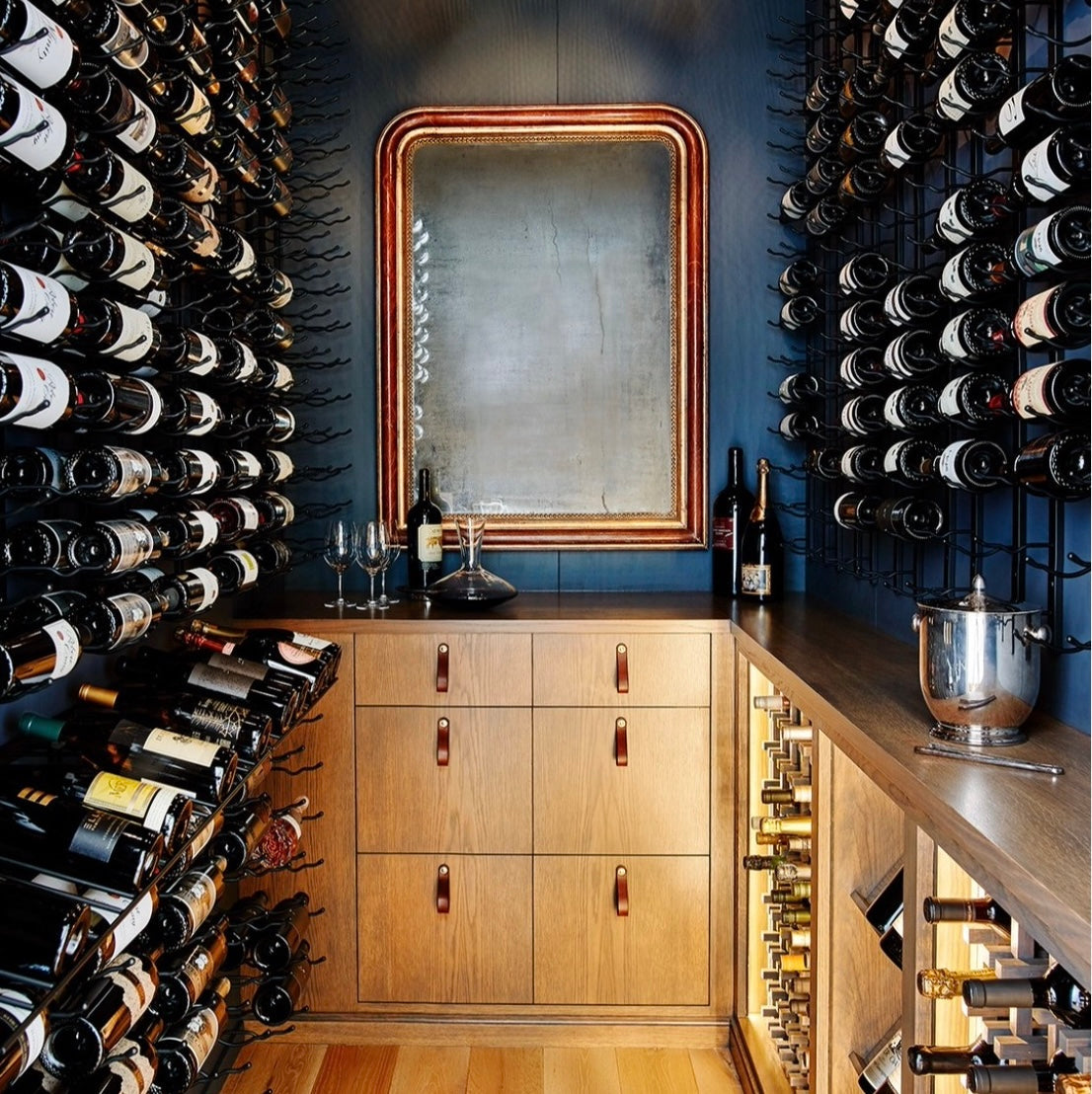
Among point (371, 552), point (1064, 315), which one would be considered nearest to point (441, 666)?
point (371, 552)

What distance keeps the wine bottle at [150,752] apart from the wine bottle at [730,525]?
171 cm

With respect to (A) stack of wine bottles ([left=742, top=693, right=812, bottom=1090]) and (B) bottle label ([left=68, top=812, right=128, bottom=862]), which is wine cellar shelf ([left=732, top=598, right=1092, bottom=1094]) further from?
(B) bottle label ([left=68, top=812, right=128, bottom=862])

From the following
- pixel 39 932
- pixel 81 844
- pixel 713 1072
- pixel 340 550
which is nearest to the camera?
pixel 39 932

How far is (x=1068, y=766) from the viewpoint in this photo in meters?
1.42

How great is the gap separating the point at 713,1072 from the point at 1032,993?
5.49 ft

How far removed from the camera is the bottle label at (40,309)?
4.69 feet

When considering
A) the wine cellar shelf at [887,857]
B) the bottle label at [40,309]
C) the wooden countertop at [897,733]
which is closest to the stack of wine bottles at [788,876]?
the wine cellar shelf at [887,857]

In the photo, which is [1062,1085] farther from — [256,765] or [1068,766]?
[256,765]

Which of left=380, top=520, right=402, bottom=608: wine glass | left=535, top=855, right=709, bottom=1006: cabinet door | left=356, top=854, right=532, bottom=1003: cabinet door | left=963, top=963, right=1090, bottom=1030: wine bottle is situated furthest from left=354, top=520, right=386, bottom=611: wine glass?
left=963, top=963, right=1090, bottom=1030: wine bottle

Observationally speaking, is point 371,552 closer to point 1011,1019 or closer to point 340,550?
point 340,550

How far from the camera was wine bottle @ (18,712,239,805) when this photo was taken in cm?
163

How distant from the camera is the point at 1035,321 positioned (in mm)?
1525

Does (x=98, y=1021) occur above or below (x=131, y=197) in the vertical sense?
below

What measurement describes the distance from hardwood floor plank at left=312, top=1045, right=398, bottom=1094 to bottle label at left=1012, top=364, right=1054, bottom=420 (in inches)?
76.9
